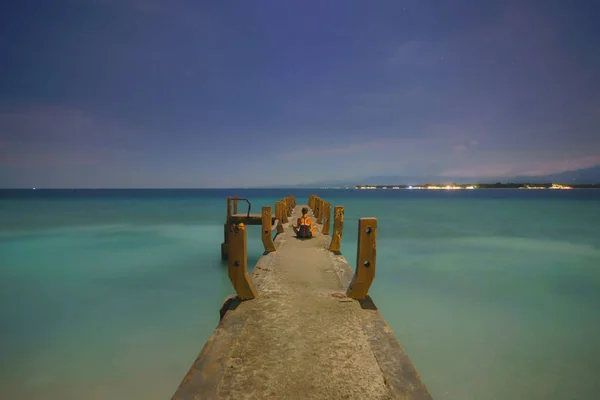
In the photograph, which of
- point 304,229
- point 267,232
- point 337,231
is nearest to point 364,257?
point 337,231

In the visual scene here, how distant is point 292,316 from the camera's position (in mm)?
4133

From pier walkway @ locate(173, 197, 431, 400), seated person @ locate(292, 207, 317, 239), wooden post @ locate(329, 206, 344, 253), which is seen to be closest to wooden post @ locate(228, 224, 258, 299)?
pier walkway @ locate(173, 197, 431, 400)

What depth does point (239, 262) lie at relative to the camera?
14.5 ft

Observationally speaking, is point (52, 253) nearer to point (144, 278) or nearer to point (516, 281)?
point (144, 278)

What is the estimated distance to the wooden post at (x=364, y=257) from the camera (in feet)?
14.4

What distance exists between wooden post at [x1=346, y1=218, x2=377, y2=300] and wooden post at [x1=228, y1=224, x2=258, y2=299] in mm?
1553

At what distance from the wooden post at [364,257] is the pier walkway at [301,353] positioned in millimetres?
165

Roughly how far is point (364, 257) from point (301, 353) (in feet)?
5.72

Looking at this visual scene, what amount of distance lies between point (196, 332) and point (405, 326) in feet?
16.4

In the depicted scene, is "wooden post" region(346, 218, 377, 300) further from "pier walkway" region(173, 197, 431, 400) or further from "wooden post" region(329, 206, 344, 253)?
→ "wooden post" region(329, 206, 344, 253)

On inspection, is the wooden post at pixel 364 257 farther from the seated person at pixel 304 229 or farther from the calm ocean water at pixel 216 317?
the seated person at pixel 304 229

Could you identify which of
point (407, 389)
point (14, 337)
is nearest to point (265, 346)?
point (407, 389)

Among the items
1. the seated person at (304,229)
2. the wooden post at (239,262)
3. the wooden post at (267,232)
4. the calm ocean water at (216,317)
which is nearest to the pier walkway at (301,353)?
the wooden post at (239,262)

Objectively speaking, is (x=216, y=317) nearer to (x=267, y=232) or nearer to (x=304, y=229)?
(x=267, y=232)
